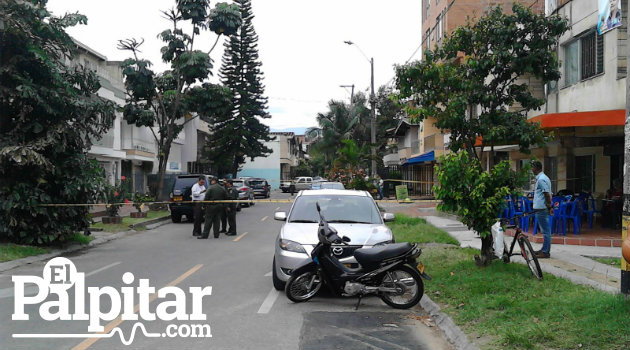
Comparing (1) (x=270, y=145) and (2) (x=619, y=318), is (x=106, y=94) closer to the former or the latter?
(2) (x=619, y=318)

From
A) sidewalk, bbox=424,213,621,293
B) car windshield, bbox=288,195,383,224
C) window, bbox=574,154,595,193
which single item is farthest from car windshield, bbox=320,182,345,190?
car windshield, bbox=288,195,383,224

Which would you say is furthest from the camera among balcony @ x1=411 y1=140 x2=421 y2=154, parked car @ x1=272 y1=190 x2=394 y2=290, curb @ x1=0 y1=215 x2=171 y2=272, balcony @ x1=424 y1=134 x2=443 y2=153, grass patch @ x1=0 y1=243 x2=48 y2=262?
balcony @ x1=411 y1=140 x2=421 y2=154

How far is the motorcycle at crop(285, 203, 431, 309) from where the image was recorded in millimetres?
7504

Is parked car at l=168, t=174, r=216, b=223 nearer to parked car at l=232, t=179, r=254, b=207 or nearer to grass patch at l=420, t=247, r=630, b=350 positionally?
parked car at l=232, t=179, r=254, b=207

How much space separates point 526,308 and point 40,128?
38.3 ft

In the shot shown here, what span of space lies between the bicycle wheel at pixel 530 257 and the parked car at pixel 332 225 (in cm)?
201

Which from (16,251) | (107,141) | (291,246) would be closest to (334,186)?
(107,141)

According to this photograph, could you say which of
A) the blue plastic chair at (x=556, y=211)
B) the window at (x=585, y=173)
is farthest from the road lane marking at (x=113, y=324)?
the window at (x=585, y=173)

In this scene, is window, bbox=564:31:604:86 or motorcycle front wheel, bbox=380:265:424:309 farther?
window, bbox=564:31:604:86

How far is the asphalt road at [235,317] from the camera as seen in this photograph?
20.2 feet

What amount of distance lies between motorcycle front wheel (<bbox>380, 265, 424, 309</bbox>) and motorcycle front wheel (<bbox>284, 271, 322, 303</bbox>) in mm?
1007

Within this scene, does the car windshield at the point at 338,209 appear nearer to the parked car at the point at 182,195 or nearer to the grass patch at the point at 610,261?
the grass patch at the point at 610,261

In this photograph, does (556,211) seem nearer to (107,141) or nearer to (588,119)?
(588,119)

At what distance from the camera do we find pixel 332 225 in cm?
924
